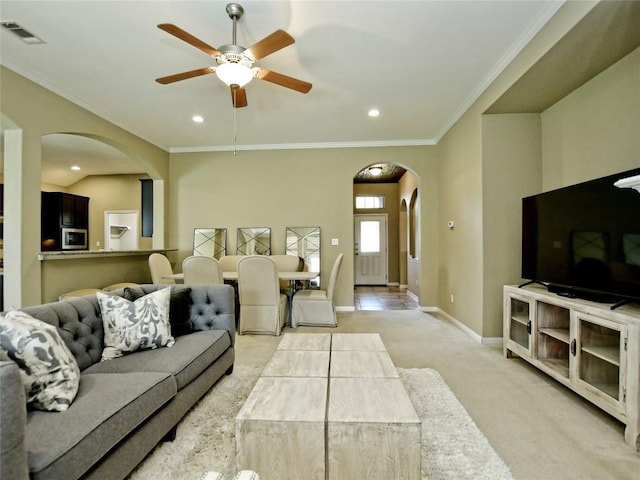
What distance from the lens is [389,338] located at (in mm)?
3598

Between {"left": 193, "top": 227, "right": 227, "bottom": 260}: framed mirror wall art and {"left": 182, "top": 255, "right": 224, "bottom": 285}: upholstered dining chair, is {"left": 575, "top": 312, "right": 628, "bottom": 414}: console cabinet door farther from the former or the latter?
{"left": 193, "top": 227, "right": 227, "bottom": 260}: framed mirror wall art

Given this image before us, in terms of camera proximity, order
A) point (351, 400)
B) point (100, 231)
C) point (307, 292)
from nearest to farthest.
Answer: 1. point (351, 400)
2. point (307, 292)
3. point (100, 231)

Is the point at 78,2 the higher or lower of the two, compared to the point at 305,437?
higher

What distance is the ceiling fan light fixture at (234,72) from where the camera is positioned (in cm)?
220

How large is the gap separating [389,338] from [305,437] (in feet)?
8.42

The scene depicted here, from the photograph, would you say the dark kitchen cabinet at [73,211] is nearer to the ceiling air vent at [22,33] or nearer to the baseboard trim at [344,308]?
the ceiling air vent at [22,33]

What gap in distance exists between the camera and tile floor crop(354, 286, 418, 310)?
5527 millimetres

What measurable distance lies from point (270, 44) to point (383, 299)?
533 centimetres

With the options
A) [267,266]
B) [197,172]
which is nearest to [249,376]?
[267,266]

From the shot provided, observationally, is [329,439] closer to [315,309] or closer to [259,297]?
[259,297]

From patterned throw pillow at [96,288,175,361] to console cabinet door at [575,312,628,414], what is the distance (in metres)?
2.80

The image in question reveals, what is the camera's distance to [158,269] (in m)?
3.95

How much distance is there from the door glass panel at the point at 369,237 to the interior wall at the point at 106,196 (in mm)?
5571

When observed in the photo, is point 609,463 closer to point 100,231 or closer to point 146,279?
point 146,279
